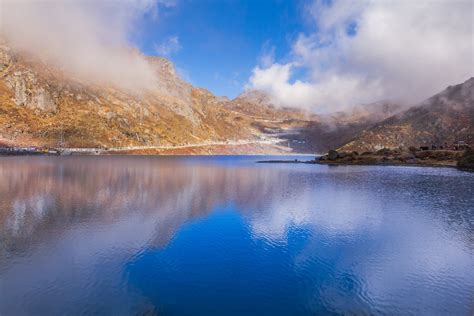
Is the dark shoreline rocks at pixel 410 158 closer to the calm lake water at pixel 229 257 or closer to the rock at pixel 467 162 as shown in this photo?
the rock at pixel 467 162

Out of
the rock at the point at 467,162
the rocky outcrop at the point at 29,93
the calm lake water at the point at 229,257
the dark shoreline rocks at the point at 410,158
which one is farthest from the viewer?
the rocky outcrop at the point at 29,93

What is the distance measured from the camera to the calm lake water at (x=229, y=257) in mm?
15914

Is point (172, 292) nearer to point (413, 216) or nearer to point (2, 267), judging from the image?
point (2, 267)

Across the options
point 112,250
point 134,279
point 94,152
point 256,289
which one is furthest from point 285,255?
point 94,152

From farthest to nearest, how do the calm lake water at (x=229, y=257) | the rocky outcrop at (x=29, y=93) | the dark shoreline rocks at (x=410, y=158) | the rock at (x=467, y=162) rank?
the rocky outcrop at (x=29, y=93) → the dark shoreline rocks at (x=410, y=158) → the rock at (x=467, y=162) → the calm lake water at (x=229, y=257)

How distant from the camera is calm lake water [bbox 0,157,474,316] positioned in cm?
1591

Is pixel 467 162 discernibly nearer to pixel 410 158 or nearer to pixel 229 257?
pixel 410 158

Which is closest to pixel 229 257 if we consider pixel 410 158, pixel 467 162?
pixel 467 162

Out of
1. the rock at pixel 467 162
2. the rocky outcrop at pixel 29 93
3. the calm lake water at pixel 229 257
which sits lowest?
the calm lake water at pixel 229 257

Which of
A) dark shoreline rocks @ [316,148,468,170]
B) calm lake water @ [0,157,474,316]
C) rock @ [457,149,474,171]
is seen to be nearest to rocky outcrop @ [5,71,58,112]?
dark shoreline rocks @ [316,148,468,170]

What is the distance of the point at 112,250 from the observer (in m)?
22.7

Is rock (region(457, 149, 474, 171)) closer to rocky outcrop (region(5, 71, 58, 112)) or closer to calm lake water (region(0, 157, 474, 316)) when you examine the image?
calm lake water (region(0, 157, 474, 316))

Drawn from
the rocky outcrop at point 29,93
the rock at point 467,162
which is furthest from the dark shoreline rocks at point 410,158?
the rocky outcrop at point 29,93

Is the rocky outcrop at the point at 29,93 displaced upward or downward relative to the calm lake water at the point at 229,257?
upward
